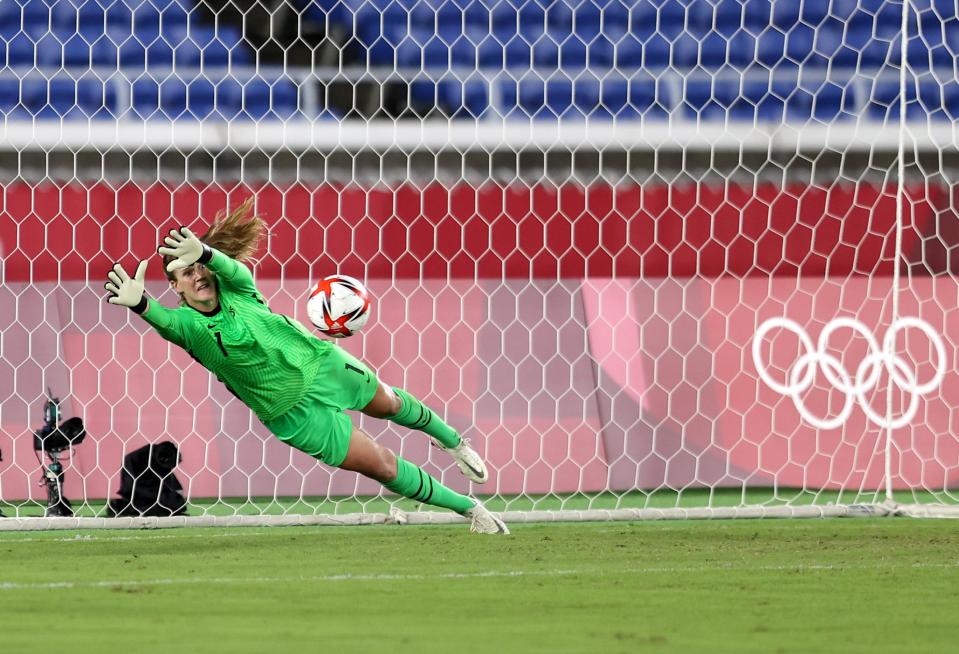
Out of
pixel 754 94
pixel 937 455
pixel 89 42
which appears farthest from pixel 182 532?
pixel 754 94

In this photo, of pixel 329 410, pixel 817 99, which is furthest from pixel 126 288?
pixel 817 99

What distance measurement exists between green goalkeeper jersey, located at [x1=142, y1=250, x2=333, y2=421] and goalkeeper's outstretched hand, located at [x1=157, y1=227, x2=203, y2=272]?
7.7 inches

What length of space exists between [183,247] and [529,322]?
2504 millimetres

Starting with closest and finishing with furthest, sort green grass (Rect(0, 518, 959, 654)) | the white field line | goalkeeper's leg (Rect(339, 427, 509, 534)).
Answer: green grass (Rect(0, 518, 959, 654)) → the white field line → goalkeeper's leg (Rect(339, 427, 509, 534))

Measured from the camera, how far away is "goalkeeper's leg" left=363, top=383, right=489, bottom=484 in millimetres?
5453

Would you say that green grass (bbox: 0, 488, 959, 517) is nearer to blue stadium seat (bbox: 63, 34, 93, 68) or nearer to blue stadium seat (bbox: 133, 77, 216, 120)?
blue stadium seat (bbox: 133, 77, 216, 120)

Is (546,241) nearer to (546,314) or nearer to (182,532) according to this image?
(546,314)

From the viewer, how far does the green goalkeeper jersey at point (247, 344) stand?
512 centimetres

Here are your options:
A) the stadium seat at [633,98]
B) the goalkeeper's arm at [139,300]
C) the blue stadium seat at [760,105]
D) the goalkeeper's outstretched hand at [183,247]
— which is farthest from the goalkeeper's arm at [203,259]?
the blue stadium seat at [760,105]

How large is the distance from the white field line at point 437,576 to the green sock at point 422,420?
47.0 inches

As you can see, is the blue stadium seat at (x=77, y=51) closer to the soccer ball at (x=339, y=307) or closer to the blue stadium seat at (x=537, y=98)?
the blue stadium seat at (x=537, y=98)

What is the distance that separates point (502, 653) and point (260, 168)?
6704 mm

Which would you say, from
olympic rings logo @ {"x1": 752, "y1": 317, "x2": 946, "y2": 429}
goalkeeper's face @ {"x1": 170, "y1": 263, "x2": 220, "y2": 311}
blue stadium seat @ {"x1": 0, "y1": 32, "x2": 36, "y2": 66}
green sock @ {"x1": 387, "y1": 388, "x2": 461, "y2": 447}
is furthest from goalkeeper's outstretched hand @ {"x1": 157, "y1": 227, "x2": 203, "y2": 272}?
blue stadium seat @ {"x1": 0, "y1": 32, "x2": 36, "y2": 66}

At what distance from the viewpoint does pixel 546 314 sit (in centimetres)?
698
